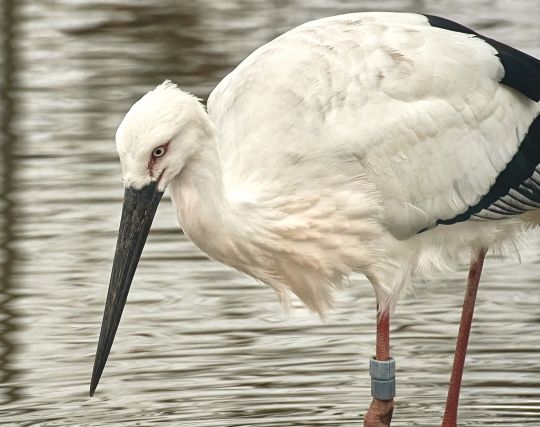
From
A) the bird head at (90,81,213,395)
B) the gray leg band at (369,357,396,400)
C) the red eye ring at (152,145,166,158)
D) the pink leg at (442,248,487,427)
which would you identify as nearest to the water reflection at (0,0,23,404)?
the bird head at (90,81,213,395)

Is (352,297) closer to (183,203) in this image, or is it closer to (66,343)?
(66,343)

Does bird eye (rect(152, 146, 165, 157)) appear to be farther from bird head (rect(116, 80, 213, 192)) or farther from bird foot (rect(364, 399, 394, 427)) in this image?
bird foot (rect(364, 399, 394, 427))

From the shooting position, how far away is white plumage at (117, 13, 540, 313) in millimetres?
8719

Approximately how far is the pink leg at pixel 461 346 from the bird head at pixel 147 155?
6.46ft

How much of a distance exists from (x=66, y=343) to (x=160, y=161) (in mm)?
2976

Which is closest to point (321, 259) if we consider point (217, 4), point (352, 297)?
point (352, 297)

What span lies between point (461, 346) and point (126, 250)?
2.11 m

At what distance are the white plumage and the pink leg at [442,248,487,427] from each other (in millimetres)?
276

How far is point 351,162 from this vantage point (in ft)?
29.3

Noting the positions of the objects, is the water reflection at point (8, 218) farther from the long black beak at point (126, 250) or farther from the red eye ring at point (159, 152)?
the red eye ring at point (159, 152)

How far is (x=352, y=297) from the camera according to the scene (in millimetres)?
11805

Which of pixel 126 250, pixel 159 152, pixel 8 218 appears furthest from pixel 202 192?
pixel 8 218

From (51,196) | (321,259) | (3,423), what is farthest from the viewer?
(51,196)

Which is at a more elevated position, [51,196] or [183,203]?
[183,203]
